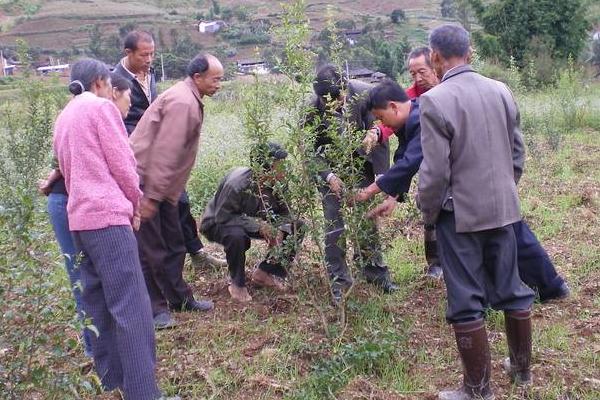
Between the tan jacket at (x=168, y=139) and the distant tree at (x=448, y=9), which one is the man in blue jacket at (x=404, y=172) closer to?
the tan jacket at (x=168, y=139)

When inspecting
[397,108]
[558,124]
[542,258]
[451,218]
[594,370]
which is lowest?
[558,124]

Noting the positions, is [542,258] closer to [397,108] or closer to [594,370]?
[594,370]

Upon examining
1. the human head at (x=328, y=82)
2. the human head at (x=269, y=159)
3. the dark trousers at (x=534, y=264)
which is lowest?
the dark trousers at (x=534, y=264)

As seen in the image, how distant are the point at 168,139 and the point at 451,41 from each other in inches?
71.7

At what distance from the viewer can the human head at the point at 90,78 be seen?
3133 mm

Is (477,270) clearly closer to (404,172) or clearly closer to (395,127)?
(404,172)

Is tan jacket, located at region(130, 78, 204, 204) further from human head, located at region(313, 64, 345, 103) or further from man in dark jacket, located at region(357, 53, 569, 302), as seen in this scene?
man in dark jacket, located at region(357, 53, 569, 302)

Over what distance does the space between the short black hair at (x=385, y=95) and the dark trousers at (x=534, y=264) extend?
987 millimetres

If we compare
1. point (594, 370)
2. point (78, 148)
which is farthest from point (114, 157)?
point (594, 370)

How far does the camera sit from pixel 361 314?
4.11 metres

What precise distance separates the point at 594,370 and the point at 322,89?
7.24 ft

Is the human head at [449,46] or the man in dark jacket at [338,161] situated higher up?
the human head at [449,46]

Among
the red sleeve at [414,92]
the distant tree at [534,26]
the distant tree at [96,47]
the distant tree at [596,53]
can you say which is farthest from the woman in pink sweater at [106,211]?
the distant tree at [596,53]

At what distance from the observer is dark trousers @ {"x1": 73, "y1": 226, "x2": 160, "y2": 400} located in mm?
3084
